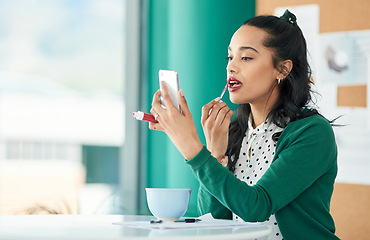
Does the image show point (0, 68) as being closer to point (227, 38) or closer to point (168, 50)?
point (168, 50)

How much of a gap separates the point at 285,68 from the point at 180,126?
17.8 inches

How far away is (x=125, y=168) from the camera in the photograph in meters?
2.82

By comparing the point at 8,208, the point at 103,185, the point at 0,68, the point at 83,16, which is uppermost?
the point at 83,16

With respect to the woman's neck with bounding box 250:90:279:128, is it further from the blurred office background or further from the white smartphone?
the blurred office background

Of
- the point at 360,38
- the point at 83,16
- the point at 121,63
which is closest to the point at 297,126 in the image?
the point at 360,38

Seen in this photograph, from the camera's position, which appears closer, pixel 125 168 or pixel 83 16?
pixel 125 168

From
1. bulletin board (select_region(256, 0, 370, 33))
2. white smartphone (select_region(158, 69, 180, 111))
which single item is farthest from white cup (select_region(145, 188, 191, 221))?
bulletin board (select_region(256, 0, 370, 33))

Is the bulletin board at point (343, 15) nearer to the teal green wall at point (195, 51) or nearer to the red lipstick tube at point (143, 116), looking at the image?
the teal green wall at point (195, 51)

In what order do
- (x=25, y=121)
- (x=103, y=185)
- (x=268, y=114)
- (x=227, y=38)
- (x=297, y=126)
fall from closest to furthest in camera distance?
(x=297, y=126) → (x=268, y=114) → (x=227, y=38) → (x=103, y=185) → (x=25, y=121)

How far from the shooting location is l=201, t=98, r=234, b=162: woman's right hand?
4.26 ft

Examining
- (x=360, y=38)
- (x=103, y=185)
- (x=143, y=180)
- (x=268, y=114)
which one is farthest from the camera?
(x=103, y=185)

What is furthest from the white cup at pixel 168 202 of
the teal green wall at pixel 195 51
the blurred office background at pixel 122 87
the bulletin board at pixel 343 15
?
the bulletin board at pixel 343 15

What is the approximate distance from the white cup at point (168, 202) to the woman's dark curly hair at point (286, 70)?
0.39 m

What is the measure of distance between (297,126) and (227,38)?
1.39m
